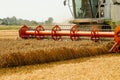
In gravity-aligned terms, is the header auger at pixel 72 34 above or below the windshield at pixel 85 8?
below

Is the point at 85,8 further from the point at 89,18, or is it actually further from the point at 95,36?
the point at 95,36

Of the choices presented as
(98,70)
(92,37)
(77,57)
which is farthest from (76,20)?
(98,70)

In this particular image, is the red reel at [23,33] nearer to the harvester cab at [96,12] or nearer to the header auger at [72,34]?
the header auger at [72,34]

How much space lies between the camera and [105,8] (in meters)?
16.6

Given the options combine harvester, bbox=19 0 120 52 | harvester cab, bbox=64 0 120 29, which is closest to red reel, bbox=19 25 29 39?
combine harvester, bbox=19 0 120 52

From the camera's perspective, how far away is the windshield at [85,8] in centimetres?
1702

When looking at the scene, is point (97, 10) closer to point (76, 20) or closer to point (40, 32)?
point (76, 20)

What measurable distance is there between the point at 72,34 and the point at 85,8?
120 inches

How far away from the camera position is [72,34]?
14531 millimetres

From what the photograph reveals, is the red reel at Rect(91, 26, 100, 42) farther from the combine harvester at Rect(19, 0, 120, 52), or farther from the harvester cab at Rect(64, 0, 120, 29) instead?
the harvester cab at Rect(64, 0, 120, 29)

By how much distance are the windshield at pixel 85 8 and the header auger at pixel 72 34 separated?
6.22 ft

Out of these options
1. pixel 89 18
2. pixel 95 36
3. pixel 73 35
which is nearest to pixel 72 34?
pixel 73 35

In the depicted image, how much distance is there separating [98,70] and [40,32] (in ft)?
25.5

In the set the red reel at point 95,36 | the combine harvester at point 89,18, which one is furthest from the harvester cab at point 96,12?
the red reel at point 95,36
